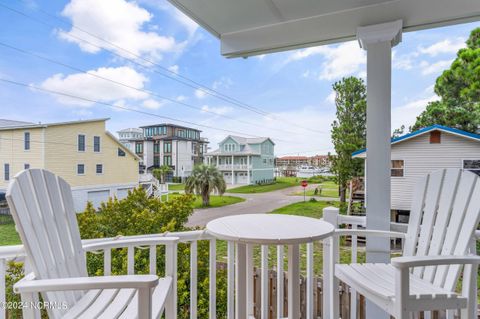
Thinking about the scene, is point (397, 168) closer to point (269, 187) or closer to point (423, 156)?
point (423, 156)

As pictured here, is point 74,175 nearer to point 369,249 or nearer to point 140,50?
point 140,50

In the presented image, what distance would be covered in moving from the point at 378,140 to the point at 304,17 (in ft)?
3.33

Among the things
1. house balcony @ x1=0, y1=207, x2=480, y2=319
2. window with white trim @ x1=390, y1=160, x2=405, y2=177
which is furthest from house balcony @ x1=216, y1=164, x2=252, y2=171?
window with white trim @ x1=390, y1=160, x2=405, y2=177

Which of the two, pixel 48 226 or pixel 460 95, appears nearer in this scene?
pixel 48 226

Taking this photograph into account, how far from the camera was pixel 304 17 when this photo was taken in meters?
1.94

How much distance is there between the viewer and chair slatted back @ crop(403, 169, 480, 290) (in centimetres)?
137

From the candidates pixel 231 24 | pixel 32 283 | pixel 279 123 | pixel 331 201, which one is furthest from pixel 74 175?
A: pixel 331 201

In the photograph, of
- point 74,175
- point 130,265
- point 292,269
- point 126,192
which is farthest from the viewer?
point 126,192

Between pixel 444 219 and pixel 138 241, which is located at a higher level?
pixel 444 219

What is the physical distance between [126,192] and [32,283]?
64.4 inches

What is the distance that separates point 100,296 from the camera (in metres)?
1.27

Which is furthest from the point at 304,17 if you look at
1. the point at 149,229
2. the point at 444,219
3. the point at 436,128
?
the point at 149,229

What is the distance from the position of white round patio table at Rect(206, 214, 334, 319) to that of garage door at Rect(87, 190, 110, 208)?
50.4 inches

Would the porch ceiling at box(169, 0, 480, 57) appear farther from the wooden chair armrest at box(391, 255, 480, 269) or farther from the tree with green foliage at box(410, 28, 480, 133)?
the wooden chair armrest at box(391, 255, 480, 269)
